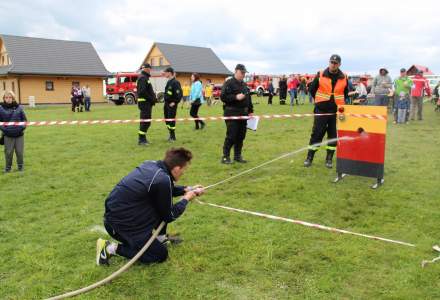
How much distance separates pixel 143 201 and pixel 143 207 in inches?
2.5

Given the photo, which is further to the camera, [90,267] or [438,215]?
[438,215]

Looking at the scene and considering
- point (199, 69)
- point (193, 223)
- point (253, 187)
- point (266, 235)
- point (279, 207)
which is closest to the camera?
point (266, 235)

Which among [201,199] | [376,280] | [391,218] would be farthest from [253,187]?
[376,280]

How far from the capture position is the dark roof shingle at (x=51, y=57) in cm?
3953

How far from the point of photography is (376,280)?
3797 millimetres

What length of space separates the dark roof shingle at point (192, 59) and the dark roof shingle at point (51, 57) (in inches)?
408

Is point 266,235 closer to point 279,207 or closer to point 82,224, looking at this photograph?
point 279,207

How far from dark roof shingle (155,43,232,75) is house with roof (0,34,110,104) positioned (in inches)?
410

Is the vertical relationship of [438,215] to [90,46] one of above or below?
below

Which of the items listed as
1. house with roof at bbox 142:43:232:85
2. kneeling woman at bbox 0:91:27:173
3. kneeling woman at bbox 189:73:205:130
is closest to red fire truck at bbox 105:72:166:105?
house with roof at bbox 142:43:232:85

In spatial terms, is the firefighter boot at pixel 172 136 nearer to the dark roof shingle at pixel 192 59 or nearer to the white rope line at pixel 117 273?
the white rope line at pixel 117 273

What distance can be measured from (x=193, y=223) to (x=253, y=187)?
166cm

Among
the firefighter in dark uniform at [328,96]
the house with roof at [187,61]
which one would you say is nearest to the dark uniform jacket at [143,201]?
the firefighter in dark uniform at [328,96]

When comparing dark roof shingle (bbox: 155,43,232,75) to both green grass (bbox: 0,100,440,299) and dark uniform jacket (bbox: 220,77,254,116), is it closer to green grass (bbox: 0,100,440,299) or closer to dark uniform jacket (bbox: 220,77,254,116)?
dark uniform jacket (bbox: 220,77,254,116)
